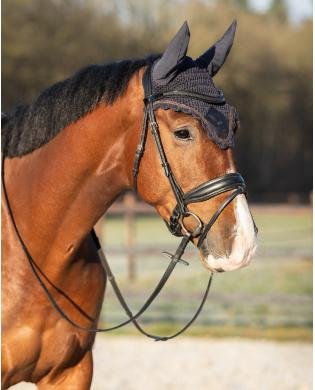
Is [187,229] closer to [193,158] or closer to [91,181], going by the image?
[193,158]

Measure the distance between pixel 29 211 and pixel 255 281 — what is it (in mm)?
10273

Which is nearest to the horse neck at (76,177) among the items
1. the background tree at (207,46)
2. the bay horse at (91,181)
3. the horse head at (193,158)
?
the bay horse at (91,181)

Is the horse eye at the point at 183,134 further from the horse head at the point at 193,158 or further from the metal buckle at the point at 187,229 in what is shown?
the metal buckle at the point at 187,229

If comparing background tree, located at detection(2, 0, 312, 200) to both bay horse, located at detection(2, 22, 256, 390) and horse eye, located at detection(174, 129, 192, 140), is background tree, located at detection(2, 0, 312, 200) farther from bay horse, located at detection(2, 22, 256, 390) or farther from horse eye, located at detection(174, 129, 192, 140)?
horse eye, located at detection(174, 129, 192, 140)

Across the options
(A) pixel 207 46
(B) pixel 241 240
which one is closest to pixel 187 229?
(B) pixel 241 240

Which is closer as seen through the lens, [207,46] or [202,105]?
[202,105]

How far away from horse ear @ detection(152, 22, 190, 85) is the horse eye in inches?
8.4

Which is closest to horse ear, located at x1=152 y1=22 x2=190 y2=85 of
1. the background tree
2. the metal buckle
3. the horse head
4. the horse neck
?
the horse head

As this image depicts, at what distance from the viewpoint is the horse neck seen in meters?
3.08

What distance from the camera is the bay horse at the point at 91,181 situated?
110 inches

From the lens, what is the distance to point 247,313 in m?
10.2

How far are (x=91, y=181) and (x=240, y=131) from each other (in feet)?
105

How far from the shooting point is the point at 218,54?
10.2 feet

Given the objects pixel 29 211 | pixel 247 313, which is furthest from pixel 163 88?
pixel 247 313
